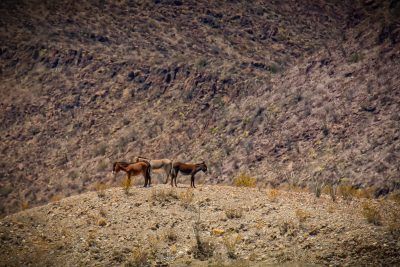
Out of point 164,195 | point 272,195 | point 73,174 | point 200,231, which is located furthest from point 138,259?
point 73,174

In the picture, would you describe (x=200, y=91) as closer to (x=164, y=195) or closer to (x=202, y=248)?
(x=164, y=195)

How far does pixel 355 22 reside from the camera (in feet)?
149

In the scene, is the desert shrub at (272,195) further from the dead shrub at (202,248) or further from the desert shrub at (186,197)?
the dead shrub at (202,248)

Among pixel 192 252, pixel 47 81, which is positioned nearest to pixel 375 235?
pixel 192 252

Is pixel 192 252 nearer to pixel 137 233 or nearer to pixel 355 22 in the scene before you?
pixel 137 233

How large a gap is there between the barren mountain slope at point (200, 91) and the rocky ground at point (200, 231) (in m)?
9.37

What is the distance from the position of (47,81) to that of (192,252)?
35.2 metres

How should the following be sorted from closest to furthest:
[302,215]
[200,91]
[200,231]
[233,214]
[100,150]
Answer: [302,215], [200,231], [233,214], [100,150], [200,91]

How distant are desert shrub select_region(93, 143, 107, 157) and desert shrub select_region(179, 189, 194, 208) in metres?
19.2

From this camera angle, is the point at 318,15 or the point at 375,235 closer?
the point at 375,235

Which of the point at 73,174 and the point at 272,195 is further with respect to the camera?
the point at 73,174

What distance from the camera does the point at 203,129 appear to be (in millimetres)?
40781

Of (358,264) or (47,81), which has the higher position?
(47,81)

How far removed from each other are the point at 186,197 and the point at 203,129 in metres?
18.7
